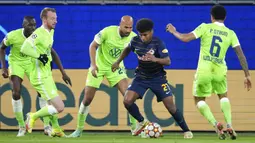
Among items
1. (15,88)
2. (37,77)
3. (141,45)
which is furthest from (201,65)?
(15,88)

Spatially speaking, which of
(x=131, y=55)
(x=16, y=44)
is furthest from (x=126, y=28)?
(x=131, y=55)

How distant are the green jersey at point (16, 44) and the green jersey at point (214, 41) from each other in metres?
3.84

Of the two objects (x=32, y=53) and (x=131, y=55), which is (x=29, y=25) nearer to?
(x=32, y=53)

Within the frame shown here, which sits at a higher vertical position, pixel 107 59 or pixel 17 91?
pixel 107 59

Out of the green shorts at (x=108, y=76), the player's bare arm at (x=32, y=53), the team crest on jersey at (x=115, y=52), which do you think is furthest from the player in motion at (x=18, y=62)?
the player's bare arm at (x=32, y=53)

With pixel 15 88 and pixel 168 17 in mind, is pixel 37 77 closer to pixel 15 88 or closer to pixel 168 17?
pixel 15 88

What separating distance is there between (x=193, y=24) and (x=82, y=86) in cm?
277

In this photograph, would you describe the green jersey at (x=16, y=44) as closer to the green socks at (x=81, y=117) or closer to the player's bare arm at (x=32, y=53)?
the green socks at (x=81, y=117)

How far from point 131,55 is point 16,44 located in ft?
10.4

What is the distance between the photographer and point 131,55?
1931 cm

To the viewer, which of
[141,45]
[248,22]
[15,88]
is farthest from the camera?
[248,22]

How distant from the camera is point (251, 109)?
19.0 m

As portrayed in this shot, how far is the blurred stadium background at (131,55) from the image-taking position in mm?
19016

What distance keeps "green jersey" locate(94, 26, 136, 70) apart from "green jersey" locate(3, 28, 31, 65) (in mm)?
1660
